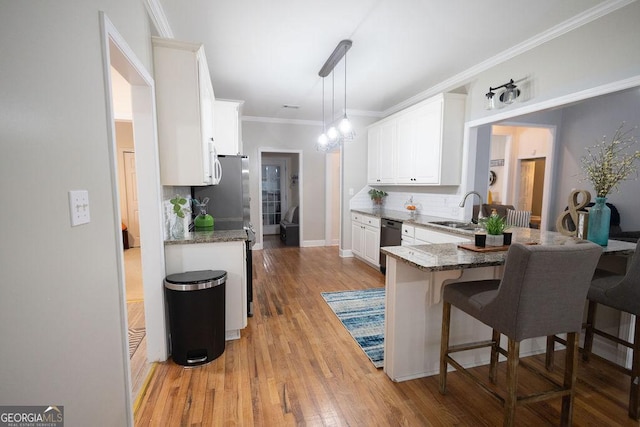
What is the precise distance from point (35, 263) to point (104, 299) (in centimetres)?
48

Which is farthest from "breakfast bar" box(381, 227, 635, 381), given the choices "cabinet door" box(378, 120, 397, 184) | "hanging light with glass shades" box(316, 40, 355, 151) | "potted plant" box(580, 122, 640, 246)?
"cabinet door" box(378, 120, 397, 184)

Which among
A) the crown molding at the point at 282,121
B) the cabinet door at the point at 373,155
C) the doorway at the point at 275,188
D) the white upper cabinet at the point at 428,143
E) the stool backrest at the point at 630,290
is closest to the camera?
the stool backrest at the point at 630,290

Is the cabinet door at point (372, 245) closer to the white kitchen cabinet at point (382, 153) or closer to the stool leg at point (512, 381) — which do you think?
the white kitchen cabinet at point (382, 153)

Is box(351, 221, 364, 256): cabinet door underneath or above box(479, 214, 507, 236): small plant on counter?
underneath

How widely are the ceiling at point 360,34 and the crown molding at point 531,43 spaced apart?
46 millimetres

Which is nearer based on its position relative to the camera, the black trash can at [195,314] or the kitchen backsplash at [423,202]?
the black trash can at [195,314]

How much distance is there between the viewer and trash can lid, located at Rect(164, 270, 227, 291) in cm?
213

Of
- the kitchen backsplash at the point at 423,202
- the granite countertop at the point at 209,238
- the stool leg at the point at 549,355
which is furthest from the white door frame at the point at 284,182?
the stool leg at the point at 549,355

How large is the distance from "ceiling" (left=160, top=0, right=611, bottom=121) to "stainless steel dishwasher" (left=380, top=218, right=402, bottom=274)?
6.27ft

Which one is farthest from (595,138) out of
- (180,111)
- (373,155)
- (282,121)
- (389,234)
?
(180,111)

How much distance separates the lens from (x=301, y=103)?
4.88m

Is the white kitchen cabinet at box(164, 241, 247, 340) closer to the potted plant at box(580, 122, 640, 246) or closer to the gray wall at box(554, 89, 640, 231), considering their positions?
the potted plant at box(580, 122, 640, 246)

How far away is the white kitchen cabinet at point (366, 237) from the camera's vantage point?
14.9 ft

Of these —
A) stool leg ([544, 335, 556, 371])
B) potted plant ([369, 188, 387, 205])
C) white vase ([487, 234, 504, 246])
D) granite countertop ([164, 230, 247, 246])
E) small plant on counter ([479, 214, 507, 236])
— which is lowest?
stool leg ([544, 335, 556, 371])
